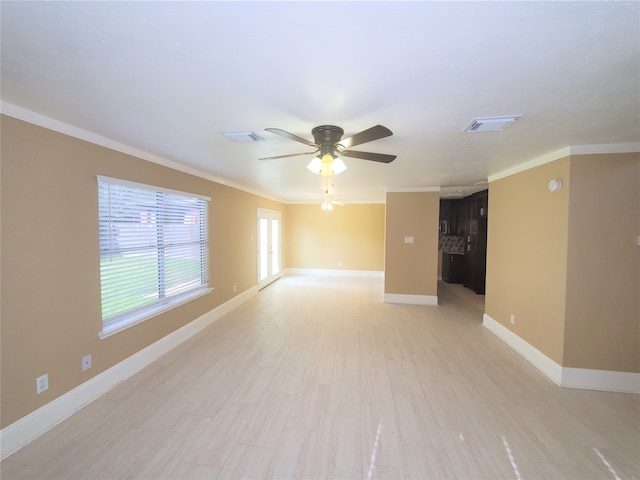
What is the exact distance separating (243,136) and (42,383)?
2479 millimetres

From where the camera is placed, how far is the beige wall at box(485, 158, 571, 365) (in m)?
2.65

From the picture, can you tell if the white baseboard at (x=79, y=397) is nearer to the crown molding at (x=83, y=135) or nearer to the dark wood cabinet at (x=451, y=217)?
the crown molding at (x=83, y=135)

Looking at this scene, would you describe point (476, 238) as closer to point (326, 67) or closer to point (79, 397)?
point (326, 67)

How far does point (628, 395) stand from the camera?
245 cm

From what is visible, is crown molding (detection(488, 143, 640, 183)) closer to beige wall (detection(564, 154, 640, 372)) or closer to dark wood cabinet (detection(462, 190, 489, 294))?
beige wall (detection(564, 154, 640, 372))

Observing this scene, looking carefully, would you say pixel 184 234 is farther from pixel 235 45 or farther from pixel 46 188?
pixel 235 45

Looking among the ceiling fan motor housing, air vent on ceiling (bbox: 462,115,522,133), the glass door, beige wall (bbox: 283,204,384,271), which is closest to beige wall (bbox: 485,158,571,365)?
air vent on ceiling (bbox: 462,115,522,133)

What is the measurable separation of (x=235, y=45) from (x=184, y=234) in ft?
9.75

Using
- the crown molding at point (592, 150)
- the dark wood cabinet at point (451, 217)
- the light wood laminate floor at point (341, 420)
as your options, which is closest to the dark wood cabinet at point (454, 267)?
the dark wood cabinet at point (451, 217)

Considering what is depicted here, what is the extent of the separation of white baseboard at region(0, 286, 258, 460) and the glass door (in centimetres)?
298

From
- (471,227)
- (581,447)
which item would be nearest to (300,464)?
(581,447)

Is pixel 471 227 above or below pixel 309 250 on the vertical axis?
above

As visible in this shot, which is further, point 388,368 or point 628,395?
point 388,368

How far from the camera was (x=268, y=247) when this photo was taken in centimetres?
707
